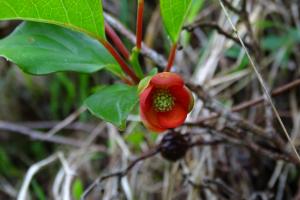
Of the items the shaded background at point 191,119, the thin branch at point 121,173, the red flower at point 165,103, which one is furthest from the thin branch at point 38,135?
the red flower at point 165,103

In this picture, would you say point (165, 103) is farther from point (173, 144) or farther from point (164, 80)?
point (173, 144)

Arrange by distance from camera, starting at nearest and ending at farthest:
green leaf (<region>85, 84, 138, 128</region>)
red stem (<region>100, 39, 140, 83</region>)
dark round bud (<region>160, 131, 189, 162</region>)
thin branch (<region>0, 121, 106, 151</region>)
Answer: green leaf (<region>85, 84, 138, 128</region>) < red stem (<region>100, 39, 140, 83</region>) < dark round bud (<region>160, 131, 189, 162</region>) < thin branch (<region>0, 121, 106, 151</region>)

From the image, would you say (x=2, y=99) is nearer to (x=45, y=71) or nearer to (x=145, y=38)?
(x=145, y=38)

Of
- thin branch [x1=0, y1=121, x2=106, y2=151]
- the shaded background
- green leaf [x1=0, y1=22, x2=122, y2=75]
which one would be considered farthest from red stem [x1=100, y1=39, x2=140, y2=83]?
thin branch [x1=0, y1=121, x2=106, y2=151]

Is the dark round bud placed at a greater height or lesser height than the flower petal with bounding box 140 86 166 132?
lesser

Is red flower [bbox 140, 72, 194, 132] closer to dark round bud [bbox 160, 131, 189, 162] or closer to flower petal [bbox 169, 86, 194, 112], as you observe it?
flower petal [bbox 169, 86, 194, 112]

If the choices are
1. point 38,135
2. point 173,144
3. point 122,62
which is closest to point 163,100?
point 122,62
